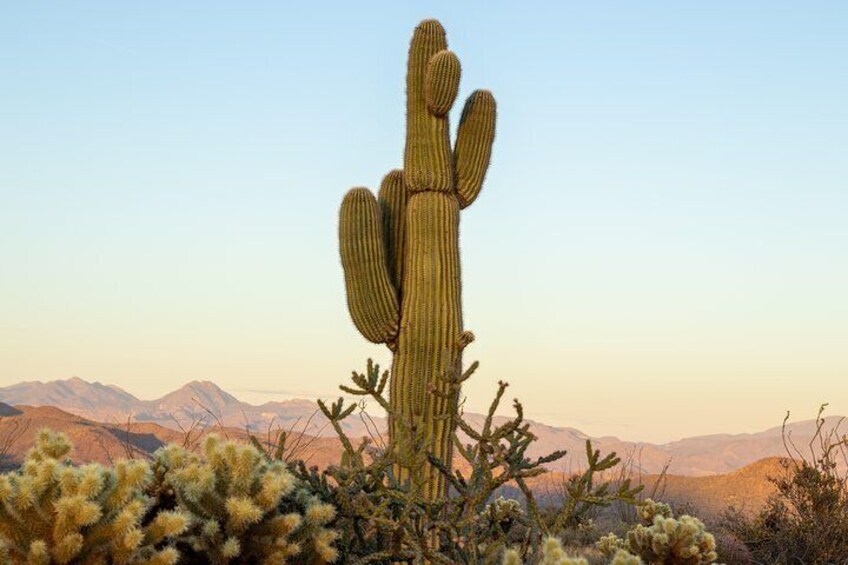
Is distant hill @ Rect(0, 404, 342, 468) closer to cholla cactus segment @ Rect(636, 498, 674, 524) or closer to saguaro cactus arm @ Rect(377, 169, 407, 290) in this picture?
saguaro cactus arm @ Rect(377, 169, 407, 290)

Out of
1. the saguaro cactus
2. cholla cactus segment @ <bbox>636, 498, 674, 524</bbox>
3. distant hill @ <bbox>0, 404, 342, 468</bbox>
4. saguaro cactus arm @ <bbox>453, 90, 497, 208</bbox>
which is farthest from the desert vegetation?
distant hill @ <bbox>0, 404, 342, 468</bbox>

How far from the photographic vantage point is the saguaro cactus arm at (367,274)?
454 inches

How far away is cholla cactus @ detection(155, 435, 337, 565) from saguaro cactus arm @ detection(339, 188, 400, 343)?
822 centimetres

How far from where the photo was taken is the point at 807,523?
9.74 m

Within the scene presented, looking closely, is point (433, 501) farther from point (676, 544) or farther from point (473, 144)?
point (473, 144)

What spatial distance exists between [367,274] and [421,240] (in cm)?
82

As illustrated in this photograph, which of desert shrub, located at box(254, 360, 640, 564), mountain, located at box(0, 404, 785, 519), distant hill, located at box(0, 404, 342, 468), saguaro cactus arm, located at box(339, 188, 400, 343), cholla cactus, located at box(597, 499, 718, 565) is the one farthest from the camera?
distant hill, located at box(0, 404, 342, 468)

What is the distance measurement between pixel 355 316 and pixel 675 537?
7.48m

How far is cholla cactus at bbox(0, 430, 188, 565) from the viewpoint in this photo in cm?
291

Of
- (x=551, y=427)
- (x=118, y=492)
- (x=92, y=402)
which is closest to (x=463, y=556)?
(x=118, y=492)

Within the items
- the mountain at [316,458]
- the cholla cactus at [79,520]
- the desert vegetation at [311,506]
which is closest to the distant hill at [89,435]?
the mountain at [316,458]

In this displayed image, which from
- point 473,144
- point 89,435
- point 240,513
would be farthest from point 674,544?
point 89,435

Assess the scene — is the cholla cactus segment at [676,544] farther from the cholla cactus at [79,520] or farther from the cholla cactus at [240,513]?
the cholla cactus at [79,520]

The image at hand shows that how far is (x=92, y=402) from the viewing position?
338 ft
